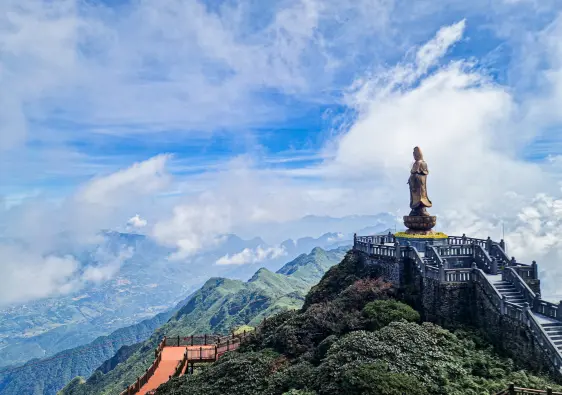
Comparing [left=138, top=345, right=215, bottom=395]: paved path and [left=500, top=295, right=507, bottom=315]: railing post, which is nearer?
[left=500, top=295, right=507, bottom=315]: railing post

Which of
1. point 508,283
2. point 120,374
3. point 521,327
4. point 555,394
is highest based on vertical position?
point 508,283

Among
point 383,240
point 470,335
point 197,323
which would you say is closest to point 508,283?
point 470,335

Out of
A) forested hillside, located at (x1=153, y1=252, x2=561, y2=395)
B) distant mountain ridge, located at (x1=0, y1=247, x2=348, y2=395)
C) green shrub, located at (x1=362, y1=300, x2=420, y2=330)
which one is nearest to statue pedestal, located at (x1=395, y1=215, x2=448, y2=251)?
forested hillside, located at (x1=153, y1=252, x2=561, y2=395)

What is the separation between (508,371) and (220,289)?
582 ft

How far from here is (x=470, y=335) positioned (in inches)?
813

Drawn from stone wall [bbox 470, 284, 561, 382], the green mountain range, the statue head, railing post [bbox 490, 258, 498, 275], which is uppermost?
the statue head

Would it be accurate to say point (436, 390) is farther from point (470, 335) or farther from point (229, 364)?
point (229, 364)

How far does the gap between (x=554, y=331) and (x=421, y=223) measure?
489 inches

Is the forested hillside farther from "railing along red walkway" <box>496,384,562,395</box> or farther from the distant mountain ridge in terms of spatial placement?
the distant mountain ridge

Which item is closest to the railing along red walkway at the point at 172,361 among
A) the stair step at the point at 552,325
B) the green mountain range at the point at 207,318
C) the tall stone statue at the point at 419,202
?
the tall stone statue at the point at 419,202

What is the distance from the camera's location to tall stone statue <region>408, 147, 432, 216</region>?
30703 millimetres

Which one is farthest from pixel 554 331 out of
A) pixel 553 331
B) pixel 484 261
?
pixel 484 261

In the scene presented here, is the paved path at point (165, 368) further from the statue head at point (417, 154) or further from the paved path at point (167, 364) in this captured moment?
the statue head at point (417, 154)

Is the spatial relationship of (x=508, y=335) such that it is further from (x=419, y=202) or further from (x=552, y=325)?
(x=419, y=202)
